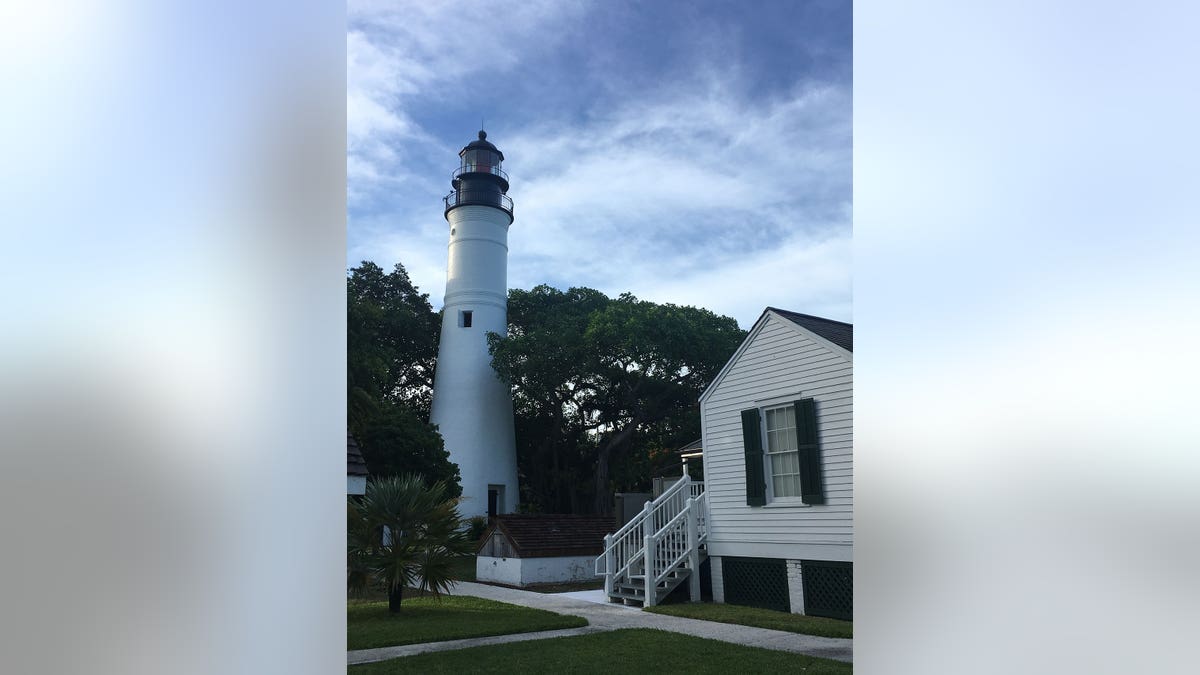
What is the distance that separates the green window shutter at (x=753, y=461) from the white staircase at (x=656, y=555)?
0.93 meters

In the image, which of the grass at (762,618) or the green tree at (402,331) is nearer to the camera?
the grass at (762,618)

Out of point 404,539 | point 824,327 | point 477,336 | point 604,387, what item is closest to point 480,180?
point 477,336

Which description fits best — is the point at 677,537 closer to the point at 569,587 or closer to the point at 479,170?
the point at 569,587

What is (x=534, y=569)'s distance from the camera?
12.6m

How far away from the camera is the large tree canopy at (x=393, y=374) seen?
58.3 ft

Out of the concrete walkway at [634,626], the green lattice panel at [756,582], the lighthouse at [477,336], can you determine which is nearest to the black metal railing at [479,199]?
the lighthouse at [477,336]

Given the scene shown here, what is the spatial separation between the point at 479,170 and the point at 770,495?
16712mm

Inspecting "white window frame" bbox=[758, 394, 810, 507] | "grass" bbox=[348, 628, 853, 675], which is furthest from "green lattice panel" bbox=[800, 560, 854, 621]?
"grass" bbox=[348, 628, 853, 675]

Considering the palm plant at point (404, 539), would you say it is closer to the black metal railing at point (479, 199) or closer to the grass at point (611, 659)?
the grass at point (611, 659)

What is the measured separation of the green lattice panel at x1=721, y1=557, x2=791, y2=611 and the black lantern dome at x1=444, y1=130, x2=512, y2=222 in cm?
1594
